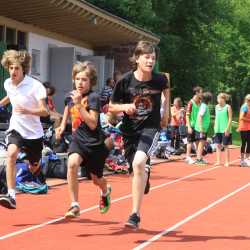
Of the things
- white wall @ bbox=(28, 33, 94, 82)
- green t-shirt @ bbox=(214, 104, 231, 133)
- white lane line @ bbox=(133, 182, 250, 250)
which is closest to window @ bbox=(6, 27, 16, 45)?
white wall @ bbox=(28, 33, 94, 82)

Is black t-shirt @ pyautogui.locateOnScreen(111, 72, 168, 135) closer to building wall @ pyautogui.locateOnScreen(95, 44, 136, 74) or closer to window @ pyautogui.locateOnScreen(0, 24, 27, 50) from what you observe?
window @ pyautogui.locateOnScreen(0, 24, 27, 50)

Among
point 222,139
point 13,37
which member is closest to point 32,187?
point 222,139

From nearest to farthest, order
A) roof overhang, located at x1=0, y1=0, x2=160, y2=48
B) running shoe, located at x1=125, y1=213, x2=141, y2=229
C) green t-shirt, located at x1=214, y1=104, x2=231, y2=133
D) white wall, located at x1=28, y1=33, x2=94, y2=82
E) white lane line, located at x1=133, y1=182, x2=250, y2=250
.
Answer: white lane line, located at x1=133, y1=182, x2=250, y2=250 < running shoe, located at x1=125, y1=213, x2=141, y2=229 < roof overhang, located at x1=0, y1=0, x2=160, y2=48 < green t-shirt, located at x1=214, y1=104, x2=231, y2=133 < white wall, located at x1=28, y1=33, x2=94, y2=82

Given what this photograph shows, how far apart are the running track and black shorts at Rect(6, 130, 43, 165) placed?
2.40 ft

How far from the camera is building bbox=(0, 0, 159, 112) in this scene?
17.3 metres

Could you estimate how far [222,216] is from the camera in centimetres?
867

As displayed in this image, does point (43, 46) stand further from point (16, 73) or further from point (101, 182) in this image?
point (101, 182)

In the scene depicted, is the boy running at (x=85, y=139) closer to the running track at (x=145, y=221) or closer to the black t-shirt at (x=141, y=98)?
the black t-shirt at (x=141, y=98)

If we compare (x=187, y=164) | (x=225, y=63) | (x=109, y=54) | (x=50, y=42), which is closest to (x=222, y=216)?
(x=187, y=164)

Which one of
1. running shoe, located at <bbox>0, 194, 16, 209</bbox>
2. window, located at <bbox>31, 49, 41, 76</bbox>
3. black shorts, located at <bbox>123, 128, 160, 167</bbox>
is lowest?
running shoe, located at <bbox>0, 194, 16, 209</bbox>

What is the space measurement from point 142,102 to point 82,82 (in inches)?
27.3

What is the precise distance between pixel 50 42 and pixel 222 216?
43.5 feet

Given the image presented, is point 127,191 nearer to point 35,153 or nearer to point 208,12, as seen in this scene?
point 35,153

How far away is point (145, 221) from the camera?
8.11 meters
